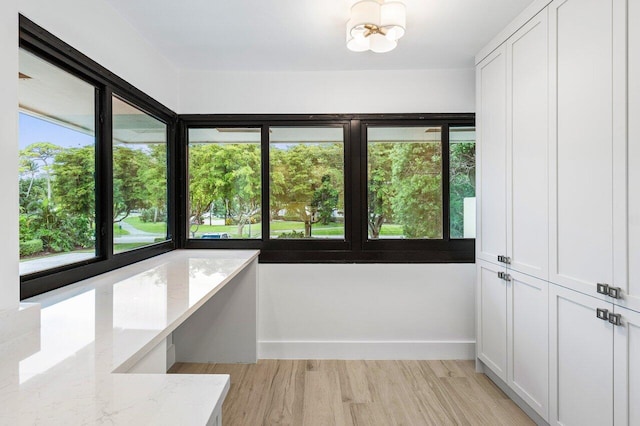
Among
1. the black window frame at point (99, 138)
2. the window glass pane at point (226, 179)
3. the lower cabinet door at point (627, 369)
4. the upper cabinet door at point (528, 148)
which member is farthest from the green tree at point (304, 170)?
the lower cabinet door at point (627, 369)

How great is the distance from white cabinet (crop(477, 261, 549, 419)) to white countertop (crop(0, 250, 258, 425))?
1796 mm

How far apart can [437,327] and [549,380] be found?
1109 millimetres

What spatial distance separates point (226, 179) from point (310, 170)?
73 cm

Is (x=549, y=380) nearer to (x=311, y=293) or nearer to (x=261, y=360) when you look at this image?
(x=311, y=293)

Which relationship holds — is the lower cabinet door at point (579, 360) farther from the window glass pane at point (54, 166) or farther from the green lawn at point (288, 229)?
the window glass pane at point (54, 166)

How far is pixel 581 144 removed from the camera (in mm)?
1656

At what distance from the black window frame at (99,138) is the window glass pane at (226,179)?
0.42 metres

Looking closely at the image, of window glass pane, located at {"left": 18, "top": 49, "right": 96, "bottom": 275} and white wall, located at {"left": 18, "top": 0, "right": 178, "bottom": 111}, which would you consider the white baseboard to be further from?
white wall, located at {"left": 18, "top": 0, "right": 178, "bottom": 111}

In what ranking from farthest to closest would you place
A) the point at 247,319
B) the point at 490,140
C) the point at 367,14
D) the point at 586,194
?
the point at 247,319, the point at 490,140, the point at 367,14, the point at 586,194

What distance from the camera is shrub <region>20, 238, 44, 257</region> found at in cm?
154

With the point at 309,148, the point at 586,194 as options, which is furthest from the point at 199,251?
the point at 586,194

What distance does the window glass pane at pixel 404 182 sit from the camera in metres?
3.04

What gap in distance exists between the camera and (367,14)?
1.81 metres

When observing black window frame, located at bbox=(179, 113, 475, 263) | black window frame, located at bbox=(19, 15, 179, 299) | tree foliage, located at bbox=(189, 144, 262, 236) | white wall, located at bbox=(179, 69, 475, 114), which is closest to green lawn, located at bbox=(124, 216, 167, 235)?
black window frame, located at bbox=(19, 15, 179, 299)
